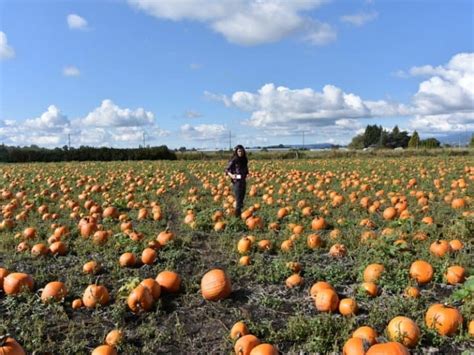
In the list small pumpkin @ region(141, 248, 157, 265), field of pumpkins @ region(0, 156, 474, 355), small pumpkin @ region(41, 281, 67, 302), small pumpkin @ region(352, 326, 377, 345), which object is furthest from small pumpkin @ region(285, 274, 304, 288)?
small pumpkin @ region(41, 281, 67, 302)

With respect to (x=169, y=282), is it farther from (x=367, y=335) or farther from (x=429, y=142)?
(x=429, y=142)

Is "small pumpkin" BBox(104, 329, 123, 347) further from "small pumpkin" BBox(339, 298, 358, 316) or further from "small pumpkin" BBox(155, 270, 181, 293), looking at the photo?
"small pumpkin" BBox(339, 298, 358, 316)

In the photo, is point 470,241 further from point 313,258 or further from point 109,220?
point 109,220

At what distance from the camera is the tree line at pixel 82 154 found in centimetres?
3912

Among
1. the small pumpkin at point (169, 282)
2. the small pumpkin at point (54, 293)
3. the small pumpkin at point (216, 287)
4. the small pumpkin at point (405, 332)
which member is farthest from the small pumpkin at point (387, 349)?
the small pumpkin at point (54, 293)

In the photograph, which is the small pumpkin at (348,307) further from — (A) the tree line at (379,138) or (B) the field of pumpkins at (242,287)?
(A) the tree line at (379,138)

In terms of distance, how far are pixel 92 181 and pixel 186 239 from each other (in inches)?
400

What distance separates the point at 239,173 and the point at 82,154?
33026 millimetres

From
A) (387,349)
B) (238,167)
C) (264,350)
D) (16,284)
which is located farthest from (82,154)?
(387,349)

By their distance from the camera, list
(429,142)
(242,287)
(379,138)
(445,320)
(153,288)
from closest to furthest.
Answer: (445,320) → (153,288) → (242,287) → (429,142) → (379,138)

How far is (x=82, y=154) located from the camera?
39750mm

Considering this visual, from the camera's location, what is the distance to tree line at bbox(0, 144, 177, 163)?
128 ft

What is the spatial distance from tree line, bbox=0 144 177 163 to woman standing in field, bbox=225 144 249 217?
31.0 meters

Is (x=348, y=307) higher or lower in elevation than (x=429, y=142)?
lower
